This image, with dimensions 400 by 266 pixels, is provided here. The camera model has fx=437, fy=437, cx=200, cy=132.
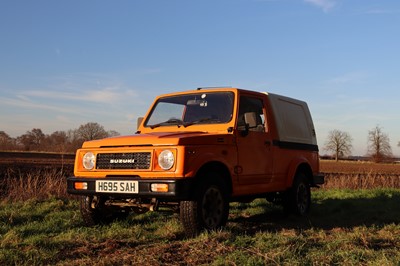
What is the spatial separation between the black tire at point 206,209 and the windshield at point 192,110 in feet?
3.96

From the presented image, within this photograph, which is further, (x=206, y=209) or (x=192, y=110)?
(x=192, y=110)

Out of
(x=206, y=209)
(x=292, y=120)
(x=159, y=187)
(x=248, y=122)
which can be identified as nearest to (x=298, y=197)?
(x=292, y=120)

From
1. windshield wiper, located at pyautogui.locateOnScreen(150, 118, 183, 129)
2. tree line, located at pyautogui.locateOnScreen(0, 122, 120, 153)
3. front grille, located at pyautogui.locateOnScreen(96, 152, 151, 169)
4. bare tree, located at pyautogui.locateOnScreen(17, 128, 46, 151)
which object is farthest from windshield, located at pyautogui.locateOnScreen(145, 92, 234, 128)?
bare tree, located at pyautogui.locateOnScreen(17, 128, 46, 151)

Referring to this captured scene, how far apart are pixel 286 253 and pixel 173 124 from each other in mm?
3318

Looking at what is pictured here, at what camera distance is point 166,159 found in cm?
554

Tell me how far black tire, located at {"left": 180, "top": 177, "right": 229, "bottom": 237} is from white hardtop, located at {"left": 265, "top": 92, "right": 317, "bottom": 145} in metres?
2.17

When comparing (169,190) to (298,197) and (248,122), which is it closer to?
(248,122)

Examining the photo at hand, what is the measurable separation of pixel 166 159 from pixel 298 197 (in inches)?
144

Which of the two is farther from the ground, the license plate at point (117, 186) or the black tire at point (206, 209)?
the license plate at point (117, 186)

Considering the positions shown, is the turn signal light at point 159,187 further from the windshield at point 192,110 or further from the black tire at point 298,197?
the black tire at point 298,197

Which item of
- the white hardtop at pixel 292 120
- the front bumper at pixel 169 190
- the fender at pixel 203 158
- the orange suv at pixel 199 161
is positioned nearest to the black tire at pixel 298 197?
the orange suv at pixel 199 161

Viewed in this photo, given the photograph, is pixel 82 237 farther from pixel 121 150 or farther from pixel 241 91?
pixel 241 91

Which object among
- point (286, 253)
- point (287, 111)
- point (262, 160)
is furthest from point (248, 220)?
point (286, 253)

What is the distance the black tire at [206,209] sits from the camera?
5496 millimetres
